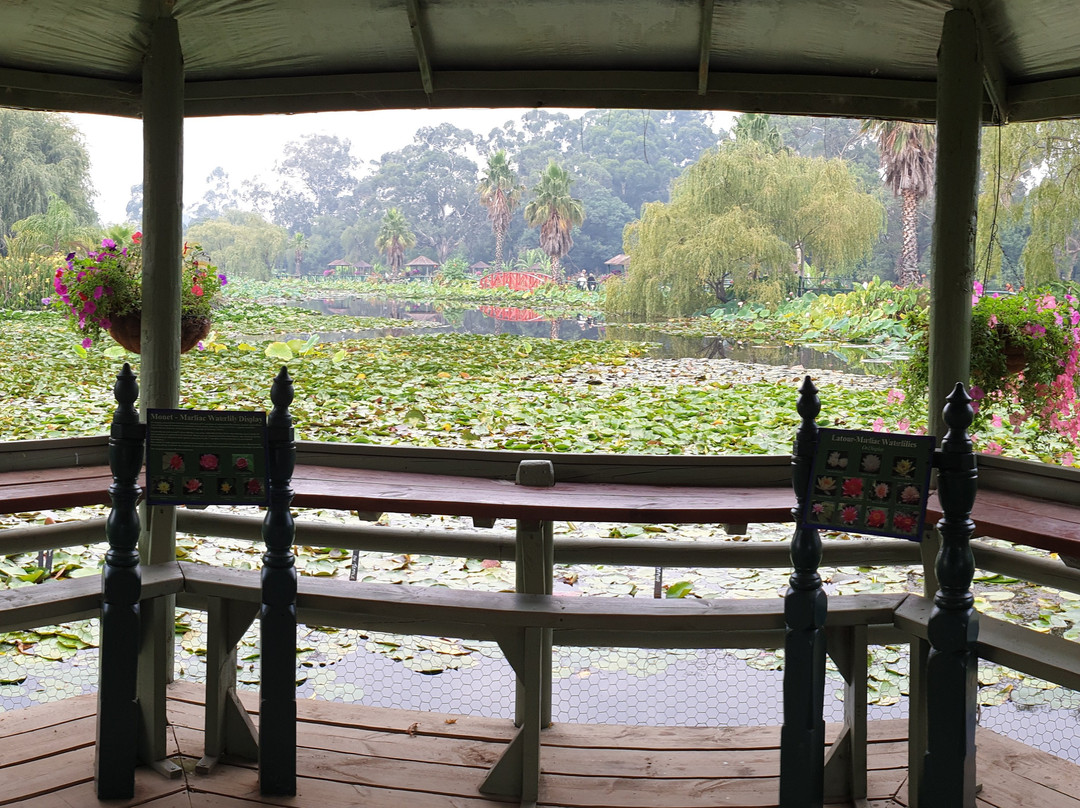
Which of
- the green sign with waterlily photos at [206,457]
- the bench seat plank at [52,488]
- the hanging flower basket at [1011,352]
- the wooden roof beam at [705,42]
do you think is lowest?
the bench seat plank at [52,488]

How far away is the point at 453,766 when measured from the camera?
219 centimetres

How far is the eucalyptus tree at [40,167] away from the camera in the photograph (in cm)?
365

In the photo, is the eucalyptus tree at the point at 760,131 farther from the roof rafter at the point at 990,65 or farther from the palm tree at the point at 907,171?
the roof rafter at the point at 990,65

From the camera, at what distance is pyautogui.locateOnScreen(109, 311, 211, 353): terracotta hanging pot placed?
2.68 meters

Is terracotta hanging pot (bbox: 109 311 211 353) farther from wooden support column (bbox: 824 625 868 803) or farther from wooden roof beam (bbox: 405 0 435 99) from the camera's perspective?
wooden support column (bbox: 824 625 868 803)

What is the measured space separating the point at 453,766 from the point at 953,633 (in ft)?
3.97

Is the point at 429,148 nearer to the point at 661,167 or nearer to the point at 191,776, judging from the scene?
the point at 661,167

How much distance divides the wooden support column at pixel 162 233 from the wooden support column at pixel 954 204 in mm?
2114

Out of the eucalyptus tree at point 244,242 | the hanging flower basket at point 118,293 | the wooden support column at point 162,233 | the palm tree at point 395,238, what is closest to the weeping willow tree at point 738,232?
the palm tree at point 395,238

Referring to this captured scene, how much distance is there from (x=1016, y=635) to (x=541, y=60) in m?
1.98

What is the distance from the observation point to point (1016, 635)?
178 cm

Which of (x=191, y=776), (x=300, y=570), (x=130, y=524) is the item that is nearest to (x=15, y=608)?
(x=130, y=524)

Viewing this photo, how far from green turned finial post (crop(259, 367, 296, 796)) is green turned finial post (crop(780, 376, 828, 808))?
1086mm

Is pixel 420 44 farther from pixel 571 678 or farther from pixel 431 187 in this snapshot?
pixel 571 678
